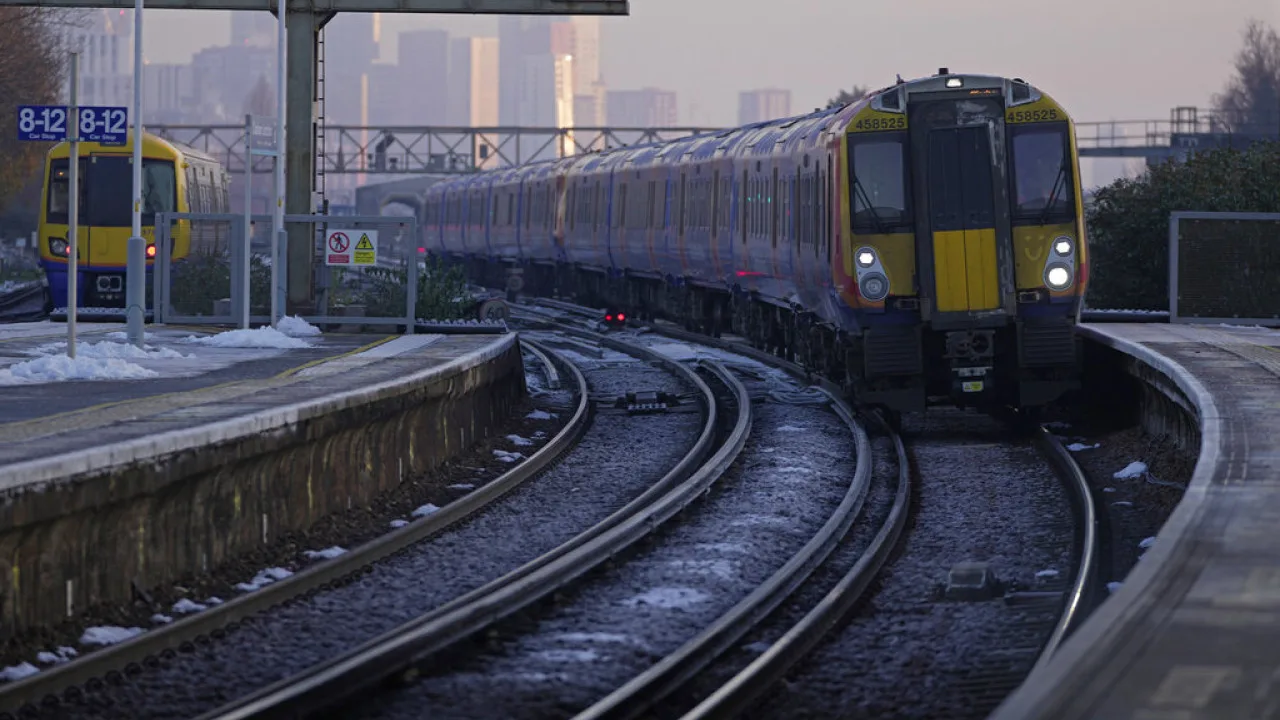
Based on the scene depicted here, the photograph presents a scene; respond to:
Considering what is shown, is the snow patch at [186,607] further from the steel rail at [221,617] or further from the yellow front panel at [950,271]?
the yellow front panel at [950,271]

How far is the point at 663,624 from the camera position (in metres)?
10.4

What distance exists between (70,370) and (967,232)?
8399 mm

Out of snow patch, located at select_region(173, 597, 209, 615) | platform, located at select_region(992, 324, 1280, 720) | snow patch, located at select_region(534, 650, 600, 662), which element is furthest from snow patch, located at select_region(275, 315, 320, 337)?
snow patch, located at select_region(534, 650, 600, 662)

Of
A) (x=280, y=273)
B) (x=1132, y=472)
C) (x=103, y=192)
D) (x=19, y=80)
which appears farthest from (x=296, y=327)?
(x=19, y=80)

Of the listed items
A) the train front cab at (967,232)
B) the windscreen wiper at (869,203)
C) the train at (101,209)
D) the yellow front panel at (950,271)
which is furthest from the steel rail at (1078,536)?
the train at (101,209)

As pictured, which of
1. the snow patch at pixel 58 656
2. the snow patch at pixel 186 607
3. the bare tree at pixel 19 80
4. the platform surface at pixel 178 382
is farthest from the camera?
the bare tree at pixel 19 80

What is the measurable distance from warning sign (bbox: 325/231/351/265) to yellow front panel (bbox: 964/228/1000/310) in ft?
26.5

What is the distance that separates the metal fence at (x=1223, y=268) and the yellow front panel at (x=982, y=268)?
19.8 ft

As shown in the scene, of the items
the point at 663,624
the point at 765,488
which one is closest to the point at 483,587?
the point at 663,624

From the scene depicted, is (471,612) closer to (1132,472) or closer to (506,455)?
(1132,472)

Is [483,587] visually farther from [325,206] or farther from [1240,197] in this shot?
[1240,197]

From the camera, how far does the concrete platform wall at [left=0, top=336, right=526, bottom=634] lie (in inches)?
381

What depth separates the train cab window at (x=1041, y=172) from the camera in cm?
1892

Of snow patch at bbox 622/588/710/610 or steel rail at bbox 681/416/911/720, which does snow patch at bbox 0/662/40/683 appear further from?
snow patch at bbox 622/588/710/610
